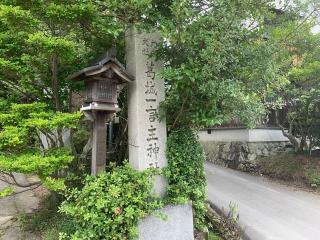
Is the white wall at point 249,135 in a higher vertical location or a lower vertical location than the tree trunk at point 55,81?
lower

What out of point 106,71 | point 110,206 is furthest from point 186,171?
point 106,71

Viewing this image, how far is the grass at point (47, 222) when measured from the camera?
5477mm

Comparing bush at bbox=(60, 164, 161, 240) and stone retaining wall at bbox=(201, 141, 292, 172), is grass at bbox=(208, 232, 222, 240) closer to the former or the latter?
bush at bbox=(60, 164, 161, 240)

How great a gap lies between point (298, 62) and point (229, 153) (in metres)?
5.34

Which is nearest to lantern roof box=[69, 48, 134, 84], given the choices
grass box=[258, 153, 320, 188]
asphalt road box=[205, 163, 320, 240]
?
asphalt road box=[205, 163, 320, 240]

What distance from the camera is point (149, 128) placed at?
18.6 ft

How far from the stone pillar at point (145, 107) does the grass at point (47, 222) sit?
Answer: 1.63 m

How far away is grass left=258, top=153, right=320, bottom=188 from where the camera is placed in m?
10.9

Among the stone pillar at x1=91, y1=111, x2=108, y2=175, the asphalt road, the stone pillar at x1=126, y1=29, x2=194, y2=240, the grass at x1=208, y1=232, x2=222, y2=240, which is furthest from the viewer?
the asphalt road

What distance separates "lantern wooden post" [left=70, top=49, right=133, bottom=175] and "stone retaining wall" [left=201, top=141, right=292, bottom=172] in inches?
360

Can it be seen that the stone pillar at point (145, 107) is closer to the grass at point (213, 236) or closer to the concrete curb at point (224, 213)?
the grass at point (213, 236)

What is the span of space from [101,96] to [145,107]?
858 mm

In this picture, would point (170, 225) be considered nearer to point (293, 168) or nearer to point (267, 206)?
point (267, 206)

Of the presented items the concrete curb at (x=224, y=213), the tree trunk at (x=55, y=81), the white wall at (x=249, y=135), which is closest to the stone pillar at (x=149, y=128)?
the tree trunk at (x=55, y=81)
